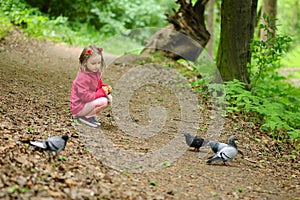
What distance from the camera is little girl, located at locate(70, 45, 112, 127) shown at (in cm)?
502

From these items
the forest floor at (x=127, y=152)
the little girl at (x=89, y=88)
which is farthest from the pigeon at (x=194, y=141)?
the little girl at (x=89, y=88)

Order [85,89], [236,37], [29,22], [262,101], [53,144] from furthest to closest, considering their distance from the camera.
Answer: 1. [29,22]
2. [236,37]
3. [262,101]
4. [85,89]
5. [53,144]

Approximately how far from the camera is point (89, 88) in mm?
5098

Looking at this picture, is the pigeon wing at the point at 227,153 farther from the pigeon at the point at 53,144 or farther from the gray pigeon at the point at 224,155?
the pigeon at the point at 53,144

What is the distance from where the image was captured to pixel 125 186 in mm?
3830

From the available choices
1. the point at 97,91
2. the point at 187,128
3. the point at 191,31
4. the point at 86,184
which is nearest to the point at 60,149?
the point at 86,184

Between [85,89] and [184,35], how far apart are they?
601cm

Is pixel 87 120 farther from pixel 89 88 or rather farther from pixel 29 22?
pixel 29 22

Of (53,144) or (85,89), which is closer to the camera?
(53,144)

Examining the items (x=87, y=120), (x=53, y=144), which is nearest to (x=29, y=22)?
(x=87, y=120)

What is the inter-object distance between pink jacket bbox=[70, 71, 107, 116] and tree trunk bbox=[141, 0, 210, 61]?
549 cm

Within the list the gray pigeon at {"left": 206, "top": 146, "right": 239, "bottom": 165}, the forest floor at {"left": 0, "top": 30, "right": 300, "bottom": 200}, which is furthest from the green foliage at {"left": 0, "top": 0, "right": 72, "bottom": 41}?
the gray pigeon at {"left": 206, "top": 146, "right": 239, "bottom": 165}

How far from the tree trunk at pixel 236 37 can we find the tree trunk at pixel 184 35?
2631 millimetres

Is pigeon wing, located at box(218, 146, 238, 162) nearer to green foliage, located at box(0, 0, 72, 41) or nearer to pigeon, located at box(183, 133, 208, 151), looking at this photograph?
pigeon, located at box(183, 133, 208, 151)
